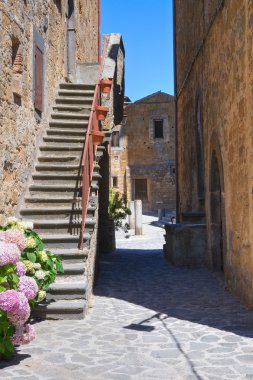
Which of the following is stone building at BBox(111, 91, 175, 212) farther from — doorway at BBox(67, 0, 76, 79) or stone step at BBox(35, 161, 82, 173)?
stone step at BBox(35, 161, 82, 173)

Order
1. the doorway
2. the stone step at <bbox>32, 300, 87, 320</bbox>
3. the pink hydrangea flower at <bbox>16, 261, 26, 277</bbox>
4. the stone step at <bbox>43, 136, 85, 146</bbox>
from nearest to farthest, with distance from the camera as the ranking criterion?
1. the pink hydrangea flower at <bbox>16, 261, 26, 277</bbox>
2. the stone step at <bbox>32, 300, 87, 320</bbox>
3. the stone step at <bbox>43, 136, 85, 146</bbox>
4. the doorway

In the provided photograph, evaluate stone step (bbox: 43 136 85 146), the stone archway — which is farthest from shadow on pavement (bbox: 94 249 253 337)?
stone step (bbox: 43 136 85 146)

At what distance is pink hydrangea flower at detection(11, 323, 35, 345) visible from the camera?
408 centimetres

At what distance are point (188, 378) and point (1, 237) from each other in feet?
6.77

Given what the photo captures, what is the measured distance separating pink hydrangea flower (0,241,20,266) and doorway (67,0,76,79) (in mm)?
8162

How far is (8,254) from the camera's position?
12.9 feet

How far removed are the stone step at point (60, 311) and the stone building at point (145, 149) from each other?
26.1m

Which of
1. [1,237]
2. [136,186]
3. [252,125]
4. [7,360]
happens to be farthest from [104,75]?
[136,186]

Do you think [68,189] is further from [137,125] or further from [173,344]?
[137,125]

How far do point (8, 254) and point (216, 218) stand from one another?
526 centimetres

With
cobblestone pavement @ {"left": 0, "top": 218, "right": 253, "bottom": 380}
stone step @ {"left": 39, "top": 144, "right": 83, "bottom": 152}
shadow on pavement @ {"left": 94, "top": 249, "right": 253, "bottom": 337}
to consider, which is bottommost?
→ shadow on pavement @ {"left": 94, "top": 249, "right": 253, "bottom": 337}

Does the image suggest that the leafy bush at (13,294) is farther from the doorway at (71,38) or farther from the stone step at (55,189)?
the doorway at (71,38)

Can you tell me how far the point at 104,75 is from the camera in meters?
10.8

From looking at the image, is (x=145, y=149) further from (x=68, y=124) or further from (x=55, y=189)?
(x=55, y=189)
